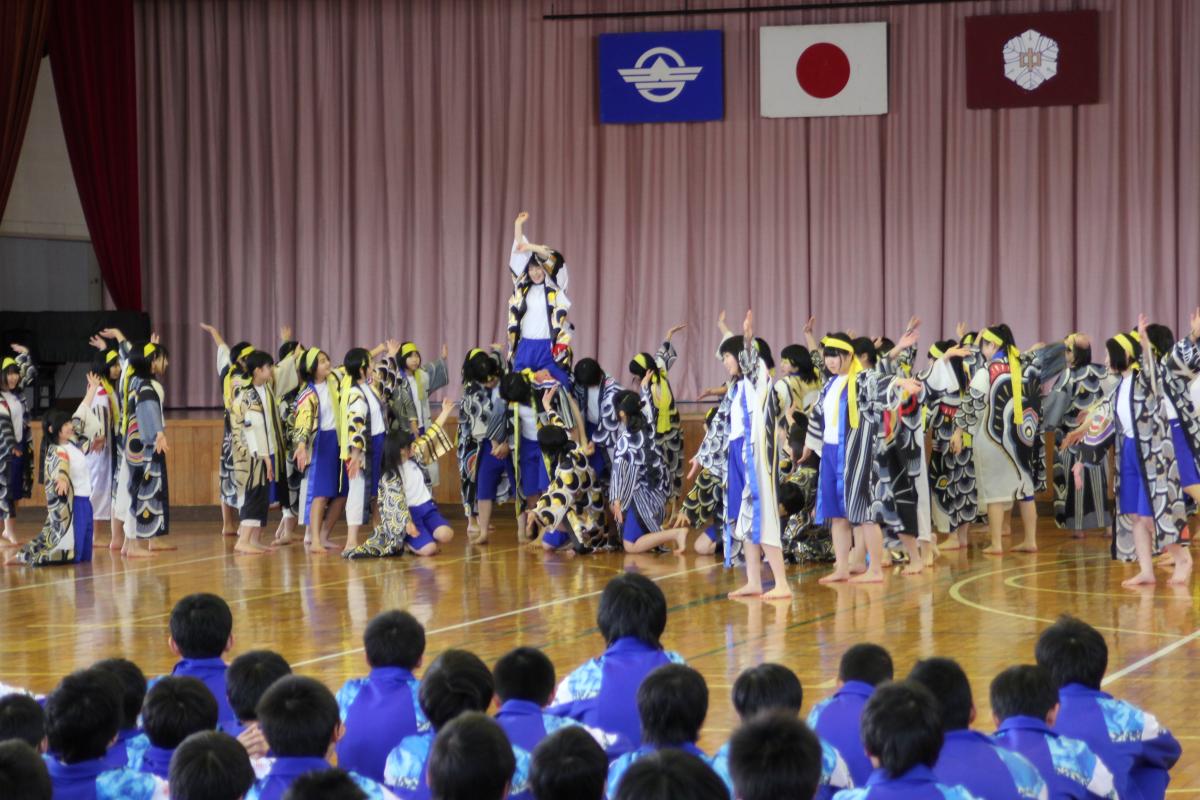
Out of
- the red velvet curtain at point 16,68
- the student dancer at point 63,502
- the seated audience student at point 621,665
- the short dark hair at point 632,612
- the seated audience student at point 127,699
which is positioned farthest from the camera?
the red velvet curtain at point 16,68

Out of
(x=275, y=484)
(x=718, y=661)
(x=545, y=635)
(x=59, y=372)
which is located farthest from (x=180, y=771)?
(x=59, y=372)

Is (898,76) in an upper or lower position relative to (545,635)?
upper

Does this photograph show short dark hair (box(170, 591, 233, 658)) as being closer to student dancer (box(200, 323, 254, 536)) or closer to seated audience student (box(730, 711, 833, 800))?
seated audience student (box(730, 711, 833, 800))

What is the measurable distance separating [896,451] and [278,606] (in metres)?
3.72

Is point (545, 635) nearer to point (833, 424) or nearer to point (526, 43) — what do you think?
point (833, 424)

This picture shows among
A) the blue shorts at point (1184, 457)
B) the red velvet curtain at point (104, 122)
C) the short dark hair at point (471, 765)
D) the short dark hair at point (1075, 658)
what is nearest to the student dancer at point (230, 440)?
the red velvet curtain at point (104, 122)

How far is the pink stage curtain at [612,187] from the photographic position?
16938 millimetres

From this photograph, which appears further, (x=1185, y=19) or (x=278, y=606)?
(x=1185, y=19)

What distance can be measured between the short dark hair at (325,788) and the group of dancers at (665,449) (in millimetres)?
6069

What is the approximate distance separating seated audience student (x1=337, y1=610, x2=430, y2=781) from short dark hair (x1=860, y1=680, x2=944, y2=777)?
1.51m

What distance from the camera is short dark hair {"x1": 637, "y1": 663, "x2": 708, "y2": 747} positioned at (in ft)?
12.6

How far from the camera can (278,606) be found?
927 cm

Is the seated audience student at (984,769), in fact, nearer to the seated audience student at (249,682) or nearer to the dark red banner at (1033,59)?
the seated audience student at (249,682)

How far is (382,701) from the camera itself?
462cm
